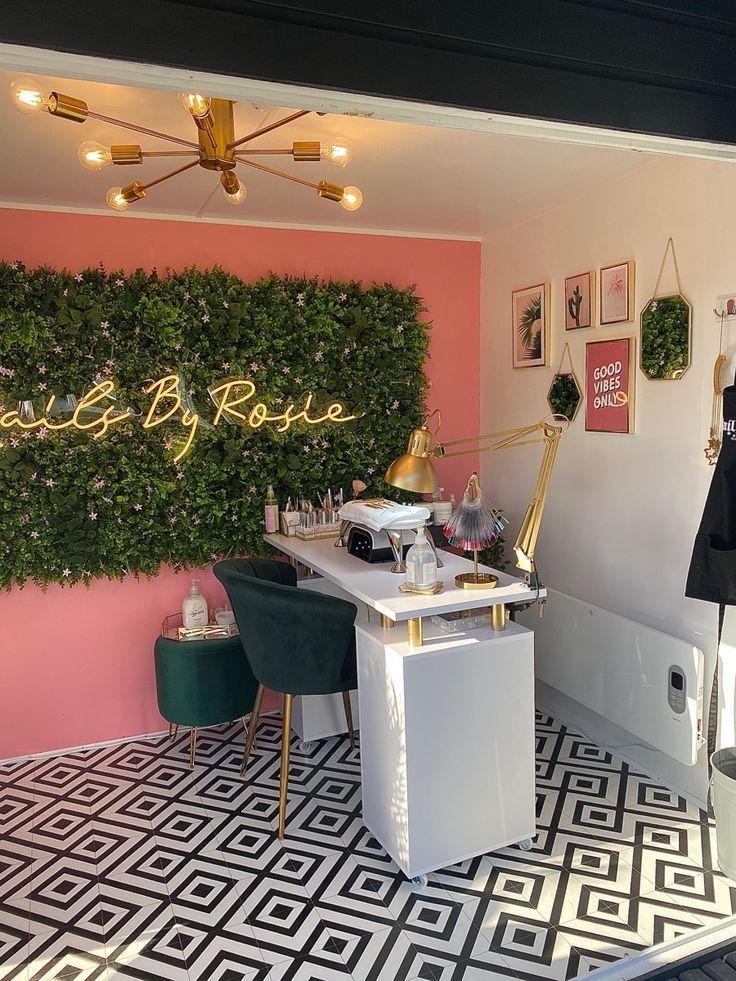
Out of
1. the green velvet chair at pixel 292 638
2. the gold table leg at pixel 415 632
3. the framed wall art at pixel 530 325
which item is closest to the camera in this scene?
the gold table leg at pixel 415 632

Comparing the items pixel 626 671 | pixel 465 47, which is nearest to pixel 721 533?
pixel 626 671

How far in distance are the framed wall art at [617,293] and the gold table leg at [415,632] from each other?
5.42ft

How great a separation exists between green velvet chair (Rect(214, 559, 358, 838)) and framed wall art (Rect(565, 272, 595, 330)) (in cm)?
174

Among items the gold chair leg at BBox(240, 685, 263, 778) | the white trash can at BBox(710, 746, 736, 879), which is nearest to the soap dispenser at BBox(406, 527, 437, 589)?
the white trash can at BBox(710, 746, 736, 879)

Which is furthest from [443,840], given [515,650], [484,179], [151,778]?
[484,179]

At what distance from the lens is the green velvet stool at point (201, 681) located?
10.9ft

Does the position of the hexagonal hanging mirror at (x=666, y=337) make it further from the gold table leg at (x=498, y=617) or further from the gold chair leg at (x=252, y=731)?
the gold chair leg at (x=252, y=731)

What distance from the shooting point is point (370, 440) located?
12.9 ft

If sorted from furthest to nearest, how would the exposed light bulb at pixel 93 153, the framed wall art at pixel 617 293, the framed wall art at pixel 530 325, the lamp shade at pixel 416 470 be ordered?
the framed wall art at pixel 530 325 → the framed wall art at pixel 617 293 → the lamp shade at pixel 416 470 → the exposed light bulb at pixel 93 153

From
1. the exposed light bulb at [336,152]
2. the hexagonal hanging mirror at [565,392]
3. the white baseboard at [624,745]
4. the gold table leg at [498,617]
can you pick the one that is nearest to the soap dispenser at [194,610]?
the gold table leg at [498,617]

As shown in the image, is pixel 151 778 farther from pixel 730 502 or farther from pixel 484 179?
pixel 484 179

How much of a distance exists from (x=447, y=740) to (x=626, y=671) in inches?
41.2

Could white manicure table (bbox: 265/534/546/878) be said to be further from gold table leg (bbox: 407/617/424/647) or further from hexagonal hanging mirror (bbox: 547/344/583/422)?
hexagonal hanging mirror (bbox: 547/344/583/422)

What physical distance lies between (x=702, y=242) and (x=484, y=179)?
0.91m
